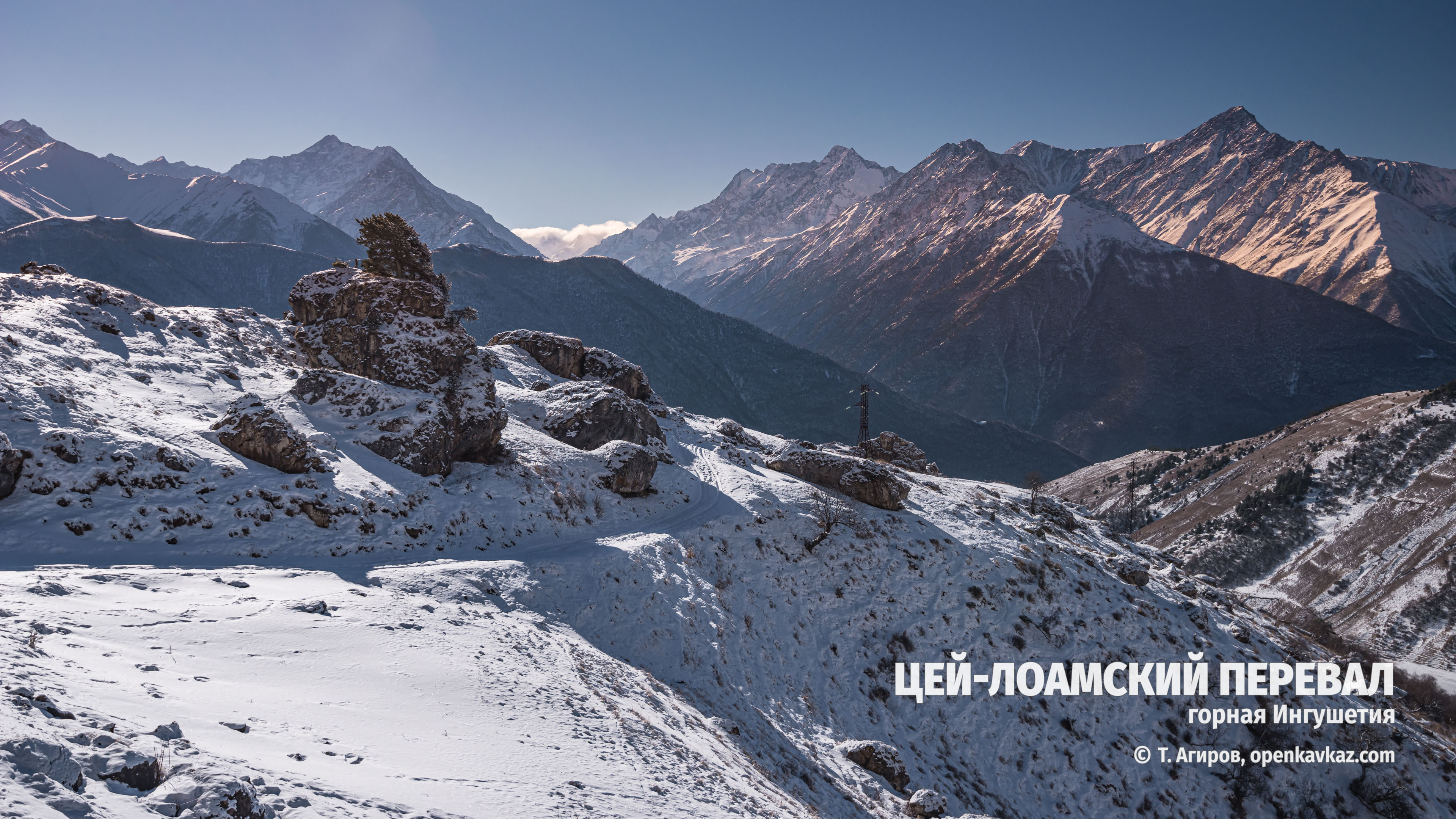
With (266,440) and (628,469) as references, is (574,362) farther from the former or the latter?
(266,440)

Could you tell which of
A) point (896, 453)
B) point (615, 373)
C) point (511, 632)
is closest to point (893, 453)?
point (896, 453)

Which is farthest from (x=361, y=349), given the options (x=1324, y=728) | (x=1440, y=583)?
(x=1440, y=583)

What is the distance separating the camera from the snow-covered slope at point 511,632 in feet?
33.1

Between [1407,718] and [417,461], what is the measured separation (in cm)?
5348

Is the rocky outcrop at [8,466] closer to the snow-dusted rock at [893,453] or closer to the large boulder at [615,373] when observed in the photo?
the large boulder at [615,373]

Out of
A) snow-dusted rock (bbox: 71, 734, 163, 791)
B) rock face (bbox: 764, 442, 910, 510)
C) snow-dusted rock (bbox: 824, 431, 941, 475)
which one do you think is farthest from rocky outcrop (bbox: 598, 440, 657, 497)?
snow-dusted rock (bbox: 824, 431, 941, 475)

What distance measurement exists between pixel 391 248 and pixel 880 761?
3732 centimetres

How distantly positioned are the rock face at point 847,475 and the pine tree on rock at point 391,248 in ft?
88.3

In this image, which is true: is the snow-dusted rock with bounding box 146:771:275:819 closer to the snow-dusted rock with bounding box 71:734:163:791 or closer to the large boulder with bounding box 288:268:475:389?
the snow-dusted rock with bounding box 71:734:163:791

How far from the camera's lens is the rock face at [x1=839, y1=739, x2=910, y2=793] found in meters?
21.8

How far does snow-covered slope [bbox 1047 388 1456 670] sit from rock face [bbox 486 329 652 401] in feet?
361

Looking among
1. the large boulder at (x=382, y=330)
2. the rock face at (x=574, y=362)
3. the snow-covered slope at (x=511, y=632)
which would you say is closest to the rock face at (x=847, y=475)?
the snow-covered slope at (x=511, y=632)

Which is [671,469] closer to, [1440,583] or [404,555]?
[404,555]

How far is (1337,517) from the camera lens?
411ft
